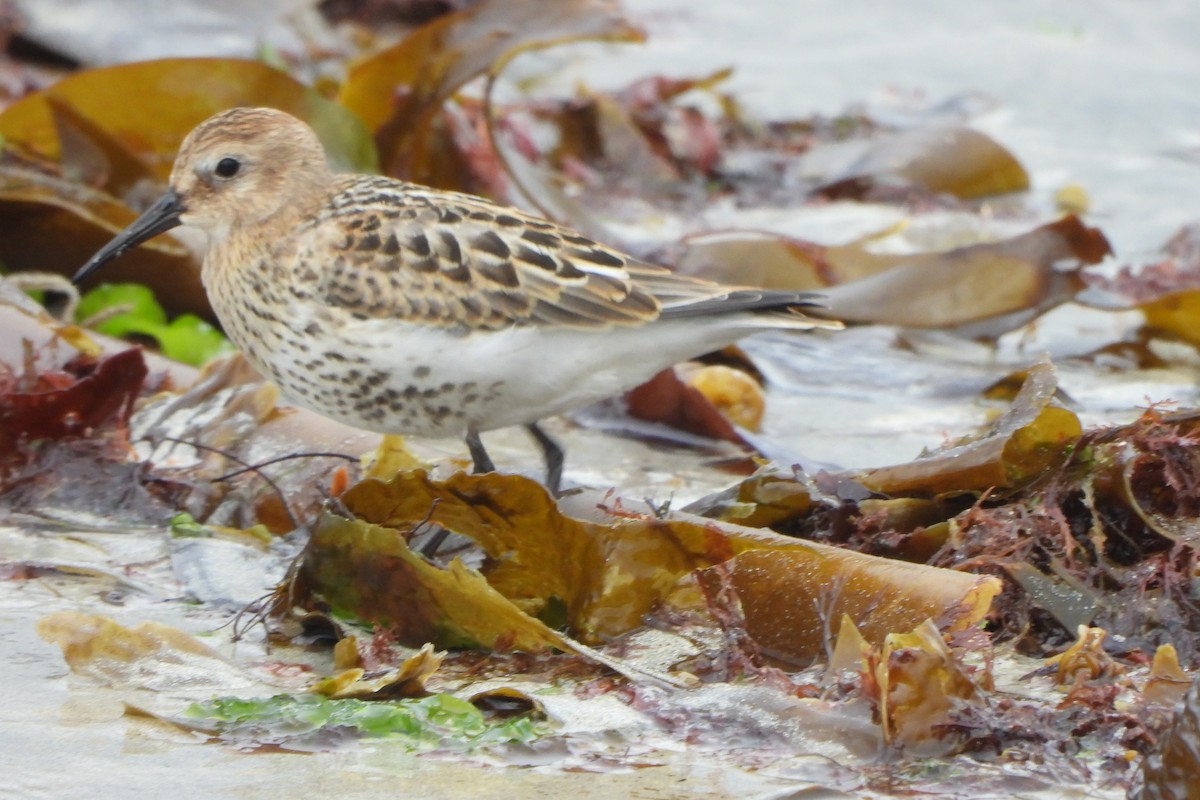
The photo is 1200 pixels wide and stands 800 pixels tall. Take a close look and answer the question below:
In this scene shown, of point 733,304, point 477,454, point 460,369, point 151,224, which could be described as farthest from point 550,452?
point 151,224

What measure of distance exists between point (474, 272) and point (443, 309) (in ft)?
0.42

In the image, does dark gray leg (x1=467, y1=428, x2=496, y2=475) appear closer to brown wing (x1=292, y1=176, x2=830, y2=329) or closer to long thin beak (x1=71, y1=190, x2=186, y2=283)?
brown wing (x1=292, y1=176, x2=830, y2=329)

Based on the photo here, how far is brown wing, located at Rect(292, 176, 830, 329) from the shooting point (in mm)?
3604

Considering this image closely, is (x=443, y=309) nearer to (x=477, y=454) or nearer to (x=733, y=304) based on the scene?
(x=477, y=454)

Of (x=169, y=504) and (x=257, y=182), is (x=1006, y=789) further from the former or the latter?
(x=257, y=182)

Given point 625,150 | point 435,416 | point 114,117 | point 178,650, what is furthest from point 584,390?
point 625,150

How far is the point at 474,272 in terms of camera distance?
3.67 m

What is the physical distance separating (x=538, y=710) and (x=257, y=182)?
196 centimetres

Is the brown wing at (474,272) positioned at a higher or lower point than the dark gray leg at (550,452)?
higher

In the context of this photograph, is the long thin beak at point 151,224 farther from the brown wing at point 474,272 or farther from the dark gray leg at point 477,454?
the dark gray leg at point 477,454

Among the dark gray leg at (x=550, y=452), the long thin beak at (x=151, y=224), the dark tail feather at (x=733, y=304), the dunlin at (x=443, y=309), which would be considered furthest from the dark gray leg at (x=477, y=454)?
the long thin beak at (x=151, y=224)

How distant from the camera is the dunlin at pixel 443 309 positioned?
11.7ft

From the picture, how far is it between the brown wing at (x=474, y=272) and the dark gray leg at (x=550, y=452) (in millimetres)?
353

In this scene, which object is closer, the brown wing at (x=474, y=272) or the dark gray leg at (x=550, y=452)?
the brown wing at (x=474, y=272)
